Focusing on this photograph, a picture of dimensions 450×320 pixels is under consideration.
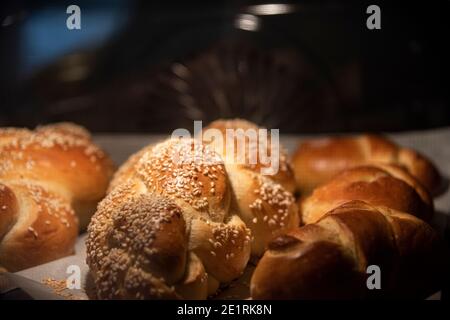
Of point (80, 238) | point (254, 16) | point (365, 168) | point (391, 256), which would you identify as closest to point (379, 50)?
point (254, 16)

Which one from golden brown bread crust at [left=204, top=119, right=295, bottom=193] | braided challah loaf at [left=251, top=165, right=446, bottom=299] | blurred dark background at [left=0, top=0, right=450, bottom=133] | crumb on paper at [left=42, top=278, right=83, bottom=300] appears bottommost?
crumb on paper at [left=42, top=278, right=83, bottom=300]

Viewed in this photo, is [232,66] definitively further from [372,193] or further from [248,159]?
[372,193]

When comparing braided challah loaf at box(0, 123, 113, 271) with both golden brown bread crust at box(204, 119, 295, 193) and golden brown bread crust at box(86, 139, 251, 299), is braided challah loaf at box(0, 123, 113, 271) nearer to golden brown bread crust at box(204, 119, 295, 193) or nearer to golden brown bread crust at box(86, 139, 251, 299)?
golden brown bread crust at box(86, 139, 251, 299)

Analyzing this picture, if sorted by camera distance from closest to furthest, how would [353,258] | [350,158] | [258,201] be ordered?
[353,258] → [258,201] → [350,158]

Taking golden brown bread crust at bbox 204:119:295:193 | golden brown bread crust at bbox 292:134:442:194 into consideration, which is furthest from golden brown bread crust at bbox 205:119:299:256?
golden brown bread crust at bbox 292:134:442:194

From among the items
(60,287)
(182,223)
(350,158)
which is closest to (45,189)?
(60,287)

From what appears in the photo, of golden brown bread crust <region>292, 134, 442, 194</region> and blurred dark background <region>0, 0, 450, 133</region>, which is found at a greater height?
blurred dark background <region>0, 0, 450, 133</region>

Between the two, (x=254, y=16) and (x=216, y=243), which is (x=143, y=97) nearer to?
(x=254, y=16)
